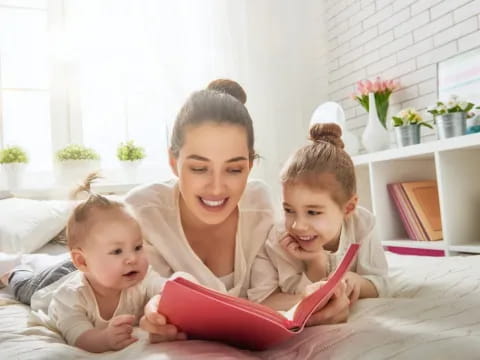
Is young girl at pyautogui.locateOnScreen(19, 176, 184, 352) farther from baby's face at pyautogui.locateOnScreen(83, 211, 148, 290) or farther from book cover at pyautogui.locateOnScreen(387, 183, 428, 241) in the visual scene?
book cover at pyautogui.locateOnScreen(387, 183, 428, 241)

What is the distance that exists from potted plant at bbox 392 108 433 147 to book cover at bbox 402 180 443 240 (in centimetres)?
23

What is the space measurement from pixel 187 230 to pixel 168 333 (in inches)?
15.6

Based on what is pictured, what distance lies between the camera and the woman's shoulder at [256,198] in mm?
1166

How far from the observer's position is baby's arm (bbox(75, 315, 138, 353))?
794mm

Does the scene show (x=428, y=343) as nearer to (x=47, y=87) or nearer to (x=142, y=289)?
(x=142, y=289)

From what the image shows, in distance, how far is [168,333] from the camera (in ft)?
2.36

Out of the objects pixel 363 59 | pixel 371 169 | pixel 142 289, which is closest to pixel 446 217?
pixel 371 169

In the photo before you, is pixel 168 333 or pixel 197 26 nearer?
pixel 168 333

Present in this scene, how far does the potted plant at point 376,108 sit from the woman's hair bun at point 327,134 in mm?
1708

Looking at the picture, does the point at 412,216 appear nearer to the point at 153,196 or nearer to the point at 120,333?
the point at 153,196

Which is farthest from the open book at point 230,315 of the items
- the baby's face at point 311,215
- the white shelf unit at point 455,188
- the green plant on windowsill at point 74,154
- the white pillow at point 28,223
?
the green plant on windowsill at point 74,154

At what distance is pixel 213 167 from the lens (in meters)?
0.90

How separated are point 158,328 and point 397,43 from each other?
8.53 ft

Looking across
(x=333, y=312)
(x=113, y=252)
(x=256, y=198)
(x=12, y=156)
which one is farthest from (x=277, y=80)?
(x=333, y=312)
